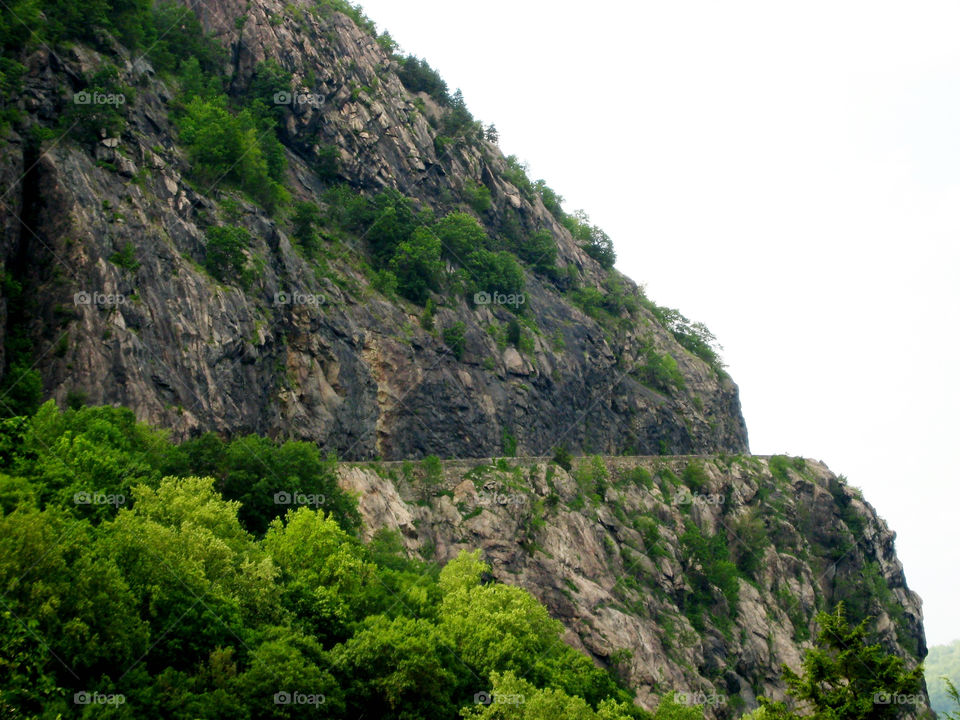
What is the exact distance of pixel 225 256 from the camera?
59250 millimetres

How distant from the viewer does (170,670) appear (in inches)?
1092

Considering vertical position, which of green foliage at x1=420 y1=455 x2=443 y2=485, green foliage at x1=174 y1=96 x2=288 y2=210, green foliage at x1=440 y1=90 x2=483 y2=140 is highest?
green foliage at x1=440 y1=90 x2=483 y2=140

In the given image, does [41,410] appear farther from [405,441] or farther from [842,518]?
[842,518]

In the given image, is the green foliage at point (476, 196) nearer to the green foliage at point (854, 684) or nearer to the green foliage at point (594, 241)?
the green foliage at point (594, 241)

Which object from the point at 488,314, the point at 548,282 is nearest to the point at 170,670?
the point at 488,314

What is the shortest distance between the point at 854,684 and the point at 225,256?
44.2 meters

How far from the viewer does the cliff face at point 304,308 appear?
1898 inches

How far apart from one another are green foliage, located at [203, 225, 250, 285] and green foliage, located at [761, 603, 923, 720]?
40.8 metres

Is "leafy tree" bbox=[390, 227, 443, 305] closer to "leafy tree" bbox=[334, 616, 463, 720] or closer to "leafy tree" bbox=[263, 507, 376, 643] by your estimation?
"leafy tree" bbox=[263, 507, 376, 643]

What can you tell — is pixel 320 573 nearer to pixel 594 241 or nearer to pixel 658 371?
pixel 658 371

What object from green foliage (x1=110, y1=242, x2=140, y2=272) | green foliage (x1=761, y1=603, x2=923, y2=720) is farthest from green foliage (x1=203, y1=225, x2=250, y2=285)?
green foliage (x1=761, y1=603, x2=923, y2=720)

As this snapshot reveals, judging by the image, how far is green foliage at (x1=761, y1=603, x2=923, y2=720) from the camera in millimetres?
32469

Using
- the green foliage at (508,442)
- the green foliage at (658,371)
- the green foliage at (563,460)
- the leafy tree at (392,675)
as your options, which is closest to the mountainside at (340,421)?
the leafy tree at (392,675)

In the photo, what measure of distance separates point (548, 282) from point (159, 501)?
228 feet
